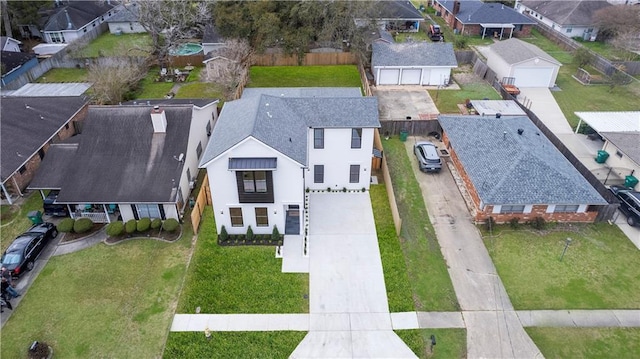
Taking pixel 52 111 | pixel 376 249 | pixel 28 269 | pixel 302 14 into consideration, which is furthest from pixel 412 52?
pixel 28 269

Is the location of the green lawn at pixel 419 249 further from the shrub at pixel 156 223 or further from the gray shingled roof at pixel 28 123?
the gray shingled roof at pixel 28 123

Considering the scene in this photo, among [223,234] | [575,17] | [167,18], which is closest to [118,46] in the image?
[167,18]

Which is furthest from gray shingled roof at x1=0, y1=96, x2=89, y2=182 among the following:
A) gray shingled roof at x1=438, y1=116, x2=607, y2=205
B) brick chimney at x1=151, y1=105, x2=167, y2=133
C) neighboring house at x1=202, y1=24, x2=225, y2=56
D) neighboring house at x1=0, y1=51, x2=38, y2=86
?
gray shingled roof at x1=438, y1=116, x2=607, y2=205

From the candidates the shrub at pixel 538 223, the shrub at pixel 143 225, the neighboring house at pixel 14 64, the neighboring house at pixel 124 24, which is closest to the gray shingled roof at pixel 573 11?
the shrub at pixel 538 223

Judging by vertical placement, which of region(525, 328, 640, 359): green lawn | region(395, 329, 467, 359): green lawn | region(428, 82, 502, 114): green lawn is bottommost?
region(525, 328, 640, 359): green lawn

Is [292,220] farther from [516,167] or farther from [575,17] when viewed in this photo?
[575,17]

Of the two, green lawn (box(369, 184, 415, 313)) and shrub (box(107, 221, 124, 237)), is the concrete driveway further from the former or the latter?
shrub (box(107, 221, 124, 237))

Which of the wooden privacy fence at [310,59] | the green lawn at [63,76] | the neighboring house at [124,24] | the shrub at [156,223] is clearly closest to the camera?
the shrub at [156,223]
